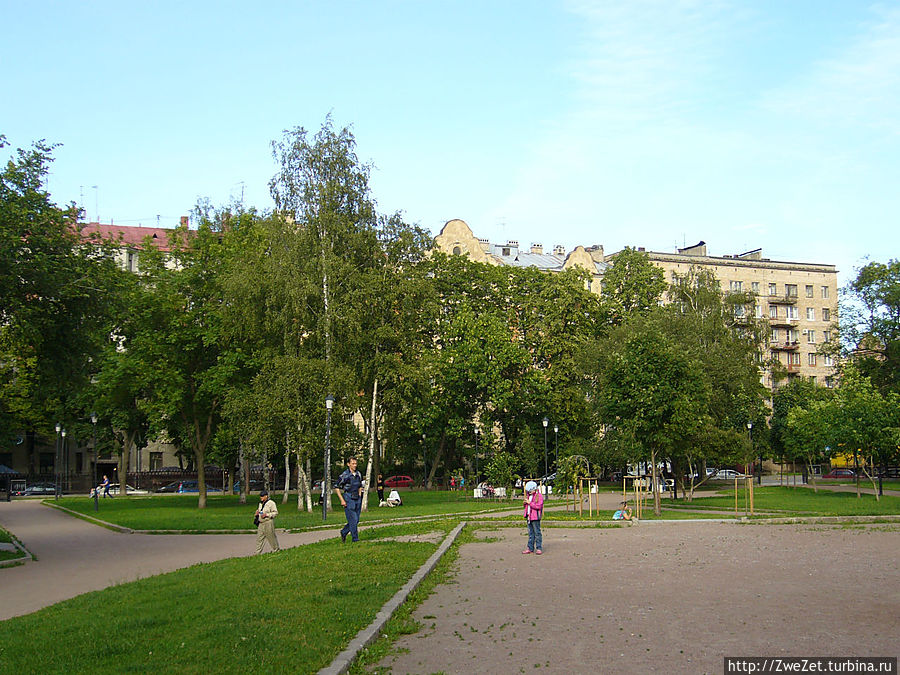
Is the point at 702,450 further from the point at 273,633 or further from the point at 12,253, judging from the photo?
the point at 273,633

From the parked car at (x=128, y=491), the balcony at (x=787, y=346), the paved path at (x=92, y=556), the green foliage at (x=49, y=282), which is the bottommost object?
the parked car at (x=128, y=491)

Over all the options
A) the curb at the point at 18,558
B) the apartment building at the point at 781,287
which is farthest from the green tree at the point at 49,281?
the apartment building at the point at 781,287

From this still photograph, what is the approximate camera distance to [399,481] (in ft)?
233

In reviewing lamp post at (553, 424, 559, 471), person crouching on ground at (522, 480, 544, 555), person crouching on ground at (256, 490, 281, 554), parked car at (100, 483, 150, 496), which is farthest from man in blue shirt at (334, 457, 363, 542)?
parked car at (100, 483, 150, 496)

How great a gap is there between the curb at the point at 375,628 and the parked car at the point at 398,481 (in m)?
54.8

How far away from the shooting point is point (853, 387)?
170 ft

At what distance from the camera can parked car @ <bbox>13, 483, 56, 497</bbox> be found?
6919 cm

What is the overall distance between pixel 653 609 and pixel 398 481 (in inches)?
2403

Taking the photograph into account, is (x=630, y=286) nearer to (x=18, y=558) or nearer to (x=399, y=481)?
(x=399, y=481)

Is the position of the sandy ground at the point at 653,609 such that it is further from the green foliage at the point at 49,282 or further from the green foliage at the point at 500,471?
the green foliage at the point at 500,471

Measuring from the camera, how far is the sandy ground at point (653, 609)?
8.23 meters

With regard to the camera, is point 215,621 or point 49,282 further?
point 49,282

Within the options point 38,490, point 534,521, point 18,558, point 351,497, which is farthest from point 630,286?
point 18,558

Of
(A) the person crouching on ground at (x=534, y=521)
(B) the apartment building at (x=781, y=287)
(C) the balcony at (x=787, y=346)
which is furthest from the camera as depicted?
(C) the balcony at (x=787, y=346)
